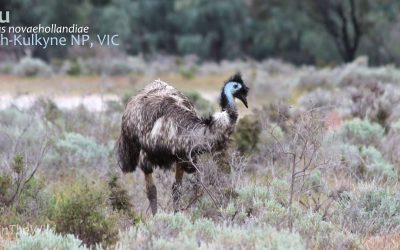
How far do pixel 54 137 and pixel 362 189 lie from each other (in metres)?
5.61

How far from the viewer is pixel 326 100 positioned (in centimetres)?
1902

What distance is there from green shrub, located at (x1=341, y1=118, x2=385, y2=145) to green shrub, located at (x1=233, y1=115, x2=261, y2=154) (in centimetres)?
179

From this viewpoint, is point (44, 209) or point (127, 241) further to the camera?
point (44, 209)

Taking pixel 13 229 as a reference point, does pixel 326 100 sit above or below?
above

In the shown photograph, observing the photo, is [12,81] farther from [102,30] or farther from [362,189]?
[362,189]

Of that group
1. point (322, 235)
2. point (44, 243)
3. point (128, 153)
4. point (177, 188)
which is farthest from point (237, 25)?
point (44, 243)

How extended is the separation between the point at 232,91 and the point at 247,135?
4363mm

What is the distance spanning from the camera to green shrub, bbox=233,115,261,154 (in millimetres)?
12062

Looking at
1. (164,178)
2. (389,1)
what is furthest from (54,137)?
(389,1)

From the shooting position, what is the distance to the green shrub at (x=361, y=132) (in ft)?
43.5

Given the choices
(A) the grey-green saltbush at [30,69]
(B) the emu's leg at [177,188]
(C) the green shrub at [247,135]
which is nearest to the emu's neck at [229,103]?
(B) the emu's leg at [177,188]

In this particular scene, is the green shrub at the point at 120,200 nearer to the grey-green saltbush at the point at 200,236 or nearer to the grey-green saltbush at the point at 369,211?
the grey-green saltbush at the point at 200,236

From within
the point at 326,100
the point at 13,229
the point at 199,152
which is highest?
the point at 326,100

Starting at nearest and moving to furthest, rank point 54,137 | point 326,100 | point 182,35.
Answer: point 54,137
point 326,100
point 182,35
